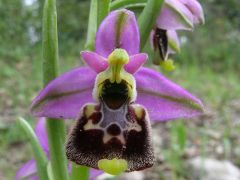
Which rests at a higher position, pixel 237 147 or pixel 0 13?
pixel 237 147

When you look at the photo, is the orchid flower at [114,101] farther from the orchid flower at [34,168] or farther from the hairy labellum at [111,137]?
the orchid flower at [34,168]

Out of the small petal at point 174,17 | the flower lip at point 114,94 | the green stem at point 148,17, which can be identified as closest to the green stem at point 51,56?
the flower lip at point 114,94

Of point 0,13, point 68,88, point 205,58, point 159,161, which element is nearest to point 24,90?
point 159,161

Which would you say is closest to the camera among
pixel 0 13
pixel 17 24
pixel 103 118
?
pixel 103 118

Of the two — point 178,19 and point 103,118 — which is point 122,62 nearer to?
point 103,118

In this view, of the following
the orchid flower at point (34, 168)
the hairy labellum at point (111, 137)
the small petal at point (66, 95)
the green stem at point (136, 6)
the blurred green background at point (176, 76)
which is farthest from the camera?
the blurred green background at point (176, 76)

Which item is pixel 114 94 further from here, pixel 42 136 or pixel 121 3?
pixel 42 136

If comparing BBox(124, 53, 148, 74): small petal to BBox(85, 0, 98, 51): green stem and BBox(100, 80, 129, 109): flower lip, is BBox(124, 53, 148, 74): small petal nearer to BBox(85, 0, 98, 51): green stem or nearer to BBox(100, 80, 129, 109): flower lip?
BBox(100, 80, 129, 109): flower lip
